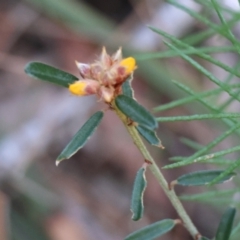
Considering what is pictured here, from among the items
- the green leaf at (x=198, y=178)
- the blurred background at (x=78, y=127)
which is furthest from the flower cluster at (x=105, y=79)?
the blurred background at (x=78, y=127)

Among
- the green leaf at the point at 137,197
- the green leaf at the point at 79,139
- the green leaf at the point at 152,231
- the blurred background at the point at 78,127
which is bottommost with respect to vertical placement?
the blurred background at the point at 78,127

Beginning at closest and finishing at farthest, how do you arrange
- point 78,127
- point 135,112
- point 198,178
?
point 135,112
point 198,178
point 78,127

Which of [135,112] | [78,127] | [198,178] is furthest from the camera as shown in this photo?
[78,127]

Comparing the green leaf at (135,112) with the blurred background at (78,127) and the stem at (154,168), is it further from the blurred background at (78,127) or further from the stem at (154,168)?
the blurred background at (78,127)

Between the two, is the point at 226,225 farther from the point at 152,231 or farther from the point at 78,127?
the point at 78,127

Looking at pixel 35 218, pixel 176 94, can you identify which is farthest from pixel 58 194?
pixel 176 94

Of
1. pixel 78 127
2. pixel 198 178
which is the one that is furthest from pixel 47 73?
pixel 78 127

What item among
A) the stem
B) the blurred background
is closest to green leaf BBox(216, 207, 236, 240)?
the stem
